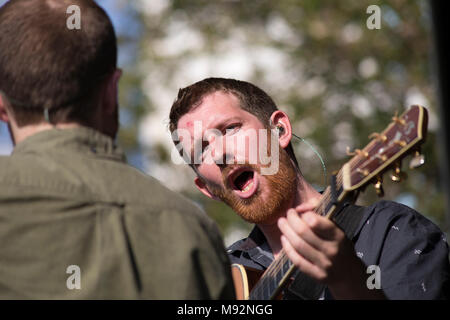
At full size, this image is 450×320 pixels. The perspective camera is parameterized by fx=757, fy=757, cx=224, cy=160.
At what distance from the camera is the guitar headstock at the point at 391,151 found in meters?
2.25

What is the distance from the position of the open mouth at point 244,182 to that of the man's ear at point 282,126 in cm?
25

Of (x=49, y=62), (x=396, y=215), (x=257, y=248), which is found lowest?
(x=257, y=248)

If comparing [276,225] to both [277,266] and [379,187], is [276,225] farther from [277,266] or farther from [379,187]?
[379,187]

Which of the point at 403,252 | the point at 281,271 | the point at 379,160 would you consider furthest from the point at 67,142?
the point at 403,252

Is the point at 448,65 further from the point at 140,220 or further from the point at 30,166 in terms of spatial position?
the point at 30,166

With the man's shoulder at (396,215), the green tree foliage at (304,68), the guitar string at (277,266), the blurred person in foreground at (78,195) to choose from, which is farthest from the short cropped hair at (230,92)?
the green tree foliage at (304,68)

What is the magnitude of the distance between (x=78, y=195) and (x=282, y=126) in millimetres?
1903

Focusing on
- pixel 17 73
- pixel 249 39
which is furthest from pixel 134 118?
pixel 17 73

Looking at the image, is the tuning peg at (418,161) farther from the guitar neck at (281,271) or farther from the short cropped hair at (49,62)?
the short cropped hair at (49,62)

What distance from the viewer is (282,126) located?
12.3ft

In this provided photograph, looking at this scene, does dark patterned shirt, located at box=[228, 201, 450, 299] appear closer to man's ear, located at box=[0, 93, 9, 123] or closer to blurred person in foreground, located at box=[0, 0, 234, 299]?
blurred person in foreground, located at box=[0, 0, 234, 299]

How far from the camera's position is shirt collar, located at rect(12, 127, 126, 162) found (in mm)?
2062

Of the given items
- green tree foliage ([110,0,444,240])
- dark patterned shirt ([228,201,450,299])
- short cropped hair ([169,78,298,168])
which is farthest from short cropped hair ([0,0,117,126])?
green tree foliage ([110,0,444,240])

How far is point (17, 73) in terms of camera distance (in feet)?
6.83
